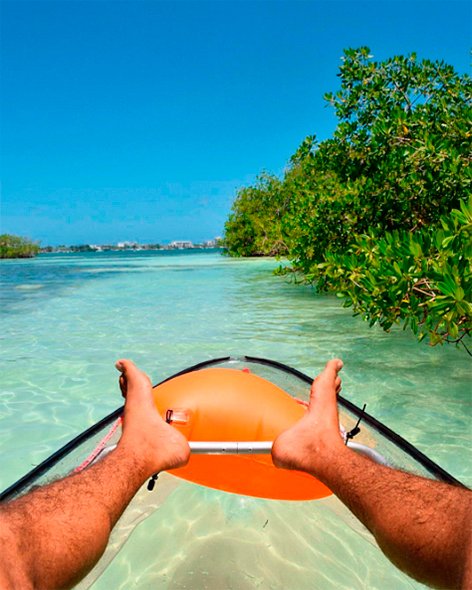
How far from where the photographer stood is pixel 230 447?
1.69 meters

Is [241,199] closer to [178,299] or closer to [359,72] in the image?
[178,299]

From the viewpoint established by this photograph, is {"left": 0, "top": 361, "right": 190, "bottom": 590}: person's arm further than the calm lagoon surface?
No

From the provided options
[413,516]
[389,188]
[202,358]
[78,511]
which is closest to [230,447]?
[78,511]

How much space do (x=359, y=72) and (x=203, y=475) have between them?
6.13 metres

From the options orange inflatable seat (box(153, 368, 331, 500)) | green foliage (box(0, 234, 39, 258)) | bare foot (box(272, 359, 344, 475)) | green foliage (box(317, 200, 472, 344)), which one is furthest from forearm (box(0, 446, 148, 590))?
green foliage (box(0, 234, 39, 258))

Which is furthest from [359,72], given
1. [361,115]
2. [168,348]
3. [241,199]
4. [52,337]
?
[241,199]

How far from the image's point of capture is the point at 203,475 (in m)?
1.97

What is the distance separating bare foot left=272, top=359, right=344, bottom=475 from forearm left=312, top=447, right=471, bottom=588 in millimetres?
104

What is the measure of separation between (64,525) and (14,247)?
61.7m

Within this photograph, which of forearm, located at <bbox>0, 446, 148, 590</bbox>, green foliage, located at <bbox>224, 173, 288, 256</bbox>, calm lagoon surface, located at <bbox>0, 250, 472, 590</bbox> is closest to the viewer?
forearm, located at <bbox>0, 446, 148, 590</bbox>

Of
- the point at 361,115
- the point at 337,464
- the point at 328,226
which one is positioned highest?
the point at 361,115

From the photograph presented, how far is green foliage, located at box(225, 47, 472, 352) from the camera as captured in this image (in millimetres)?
3375

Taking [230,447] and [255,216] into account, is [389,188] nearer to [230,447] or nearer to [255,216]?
[230,447]

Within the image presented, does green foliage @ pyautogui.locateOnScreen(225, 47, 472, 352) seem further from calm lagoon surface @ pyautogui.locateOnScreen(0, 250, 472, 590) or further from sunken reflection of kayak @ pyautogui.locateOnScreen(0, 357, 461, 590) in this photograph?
sunken reflection of kayak @ pyautogui.locateOnScreen(0, 357, 461, 590)
